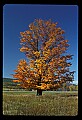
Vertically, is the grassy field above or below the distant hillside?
below

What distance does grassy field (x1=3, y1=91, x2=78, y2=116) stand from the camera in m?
2.47

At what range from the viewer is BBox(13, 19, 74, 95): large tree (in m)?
2.59

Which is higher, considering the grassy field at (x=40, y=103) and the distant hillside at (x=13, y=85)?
the distant hillside at (x=13, y=85)

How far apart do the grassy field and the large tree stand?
0.07 metres

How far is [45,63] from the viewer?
8.56ft

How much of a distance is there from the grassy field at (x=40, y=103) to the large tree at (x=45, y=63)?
0.07 meters

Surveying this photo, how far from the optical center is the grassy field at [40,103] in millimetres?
2467

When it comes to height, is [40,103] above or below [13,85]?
below

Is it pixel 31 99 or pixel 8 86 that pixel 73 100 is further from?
pixel 8 86

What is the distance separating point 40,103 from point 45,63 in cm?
36

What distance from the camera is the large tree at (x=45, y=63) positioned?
8.48 ft

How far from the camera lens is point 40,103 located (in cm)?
256
